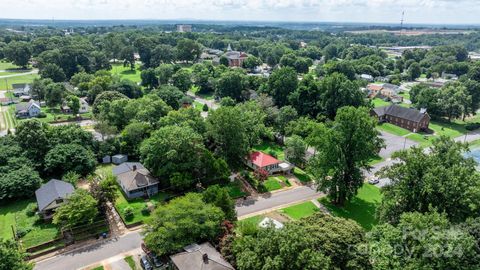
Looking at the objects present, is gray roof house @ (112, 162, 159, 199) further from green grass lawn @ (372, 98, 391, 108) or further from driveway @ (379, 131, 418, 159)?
green grass lawn @ (372, 98, 391, 108)

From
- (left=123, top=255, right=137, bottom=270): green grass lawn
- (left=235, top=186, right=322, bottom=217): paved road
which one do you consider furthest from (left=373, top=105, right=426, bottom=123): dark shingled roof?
(left=123, top=255, right=137, bottom=270): green grass lawn

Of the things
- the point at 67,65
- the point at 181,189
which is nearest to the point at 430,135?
the point at 181,189

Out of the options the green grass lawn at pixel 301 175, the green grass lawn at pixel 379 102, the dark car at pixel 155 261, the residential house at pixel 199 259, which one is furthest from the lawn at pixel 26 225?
the green grass lawn at pixel 379 102

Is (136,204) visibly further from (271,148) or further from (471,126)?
(471,126)

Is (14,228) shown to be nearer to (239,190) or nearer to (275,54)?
(239,190)

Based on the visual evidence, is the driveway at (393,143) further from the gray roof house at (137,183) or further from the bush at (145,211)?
the bush at (145,211)

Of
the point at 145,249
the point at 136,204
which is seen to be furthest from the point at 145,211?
the point at 145,249
